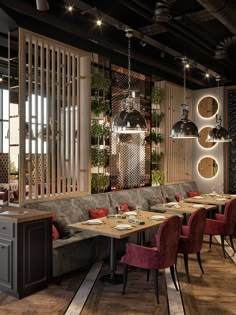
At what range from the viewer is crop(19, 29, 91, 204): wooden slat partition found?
5.09 m

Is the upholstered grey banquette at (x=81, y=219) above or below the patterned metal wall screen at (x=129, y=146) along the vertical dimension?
below

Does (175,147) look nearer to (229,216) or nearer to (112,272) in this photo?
(229,216)

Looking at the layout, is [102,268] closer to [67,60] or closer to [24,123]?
[24,123]

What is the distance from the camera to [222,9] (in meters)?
3.87

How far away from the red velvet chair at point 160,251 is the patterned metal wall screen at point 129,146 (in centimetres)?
291

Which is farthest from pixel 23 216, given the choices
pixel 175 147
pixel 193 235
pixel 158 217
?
pixel 175 147

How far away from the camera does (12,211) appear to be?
175 inches

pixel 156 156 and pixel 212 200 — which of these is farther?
pixel 156 156

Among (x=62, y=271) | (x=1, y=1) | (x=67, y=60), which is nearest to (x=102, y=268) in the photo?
(x=62, y=271)

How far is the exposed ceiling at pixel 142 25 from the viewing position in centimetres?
432

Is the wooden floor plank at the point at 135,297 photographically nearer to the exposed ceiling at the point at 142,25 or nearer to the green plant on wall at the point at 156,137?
the exposed ceiling at the point at 142,25

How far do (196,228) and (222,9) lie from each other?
2.77m

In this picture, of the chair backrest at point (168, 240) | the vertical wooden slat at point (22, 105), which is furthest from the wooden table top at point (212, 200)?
the vertical wooden slat at point (22, 105)

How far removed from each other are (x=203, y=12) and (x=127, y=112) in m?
1.70
